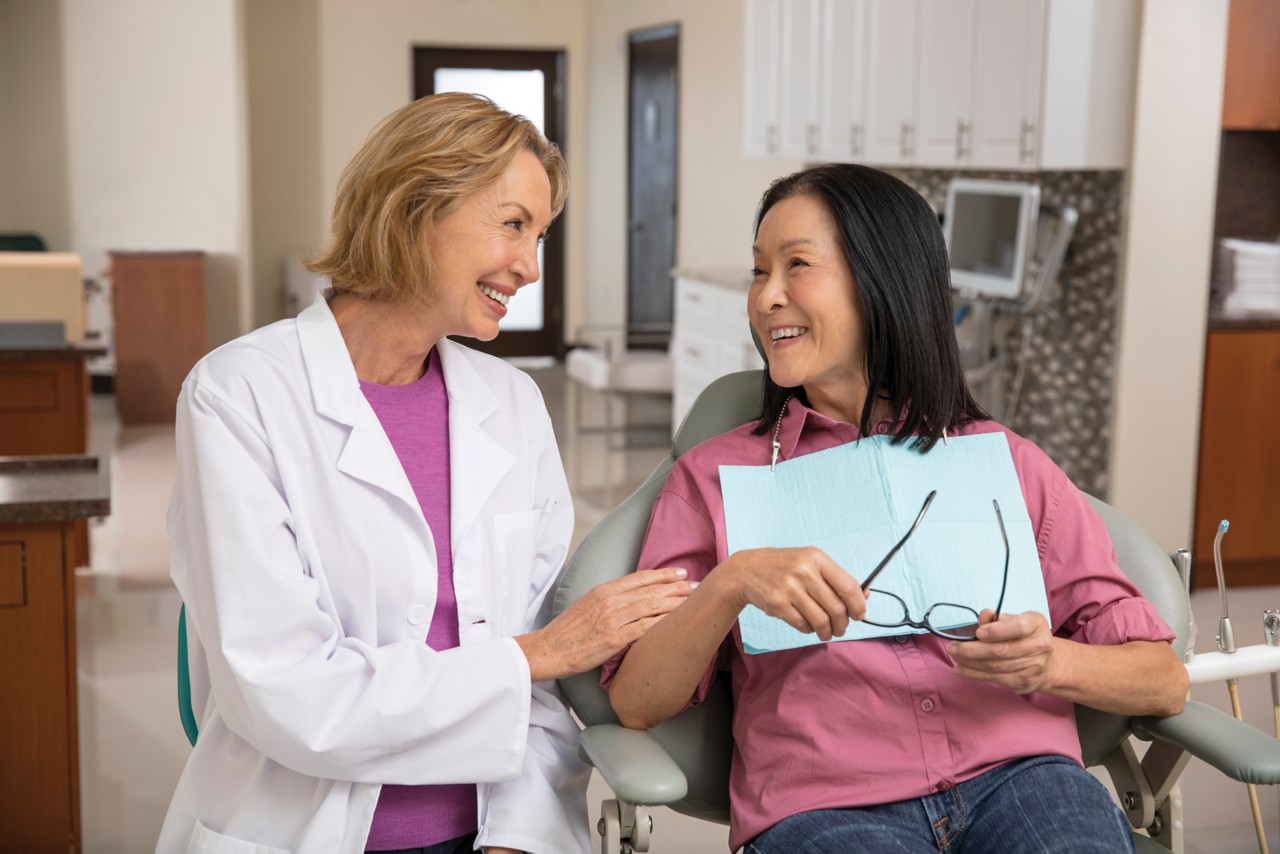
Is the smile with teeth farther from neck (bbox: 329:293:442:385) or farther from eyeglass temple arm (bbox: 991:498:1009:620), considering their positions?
eyeglass temple arm (bbox: 991:498:1009:620)

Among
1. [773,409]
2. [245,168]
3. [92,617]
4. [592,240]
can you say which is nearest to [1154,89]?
[773,409]

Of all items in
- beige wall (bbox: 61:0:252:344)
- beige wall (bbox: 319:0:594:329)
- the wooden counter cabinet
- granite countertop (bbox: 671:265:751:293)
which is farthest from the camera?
beige wall (bbox: 319:0:594:329)

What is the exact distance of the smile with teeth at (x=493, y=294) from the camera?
1.62m

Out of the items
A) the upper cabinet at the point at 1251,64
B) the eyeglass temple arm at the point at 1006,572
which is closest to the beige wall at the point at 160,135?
the upper cabinet at the point at 1251,64

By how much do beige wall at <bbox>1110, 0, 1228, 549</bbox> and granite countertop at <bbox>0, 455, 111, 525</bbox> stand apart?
10.7 feet

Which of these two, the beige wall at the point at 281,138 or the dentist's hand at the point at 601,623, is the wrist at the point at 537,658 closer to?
the dentist's hand at the point at 601,623

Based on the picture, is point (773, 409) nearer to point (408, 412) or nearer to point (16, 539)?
point (408, 412)

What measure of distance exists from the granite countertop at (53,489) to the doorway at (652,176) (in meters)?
6.07

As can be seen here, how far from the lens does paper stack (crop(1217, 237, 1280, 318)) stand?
4602 mm

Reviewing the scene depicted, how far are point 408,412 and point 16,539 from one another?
3.85 feet

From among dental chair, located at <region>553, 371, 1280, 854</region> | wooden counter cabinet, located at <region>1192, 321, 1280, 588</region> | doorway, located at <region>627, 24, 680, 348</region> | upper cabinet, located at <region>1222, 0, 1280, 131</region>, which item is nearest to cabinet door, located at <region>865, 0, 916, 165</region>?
upper cabinet, located at <region>1222, 0, 1280, 131</region>

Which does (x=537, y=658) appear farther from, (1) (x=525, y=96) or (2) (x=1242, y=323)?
(1) (x=525, y=96)

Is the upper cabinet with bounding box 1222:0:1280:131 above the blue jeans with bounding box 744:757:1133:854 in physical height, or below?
above

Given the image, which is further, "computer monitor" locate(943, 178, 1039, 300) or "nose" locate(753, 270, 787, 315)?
"computer monitor" locate(943, 178, 1039, 300)
